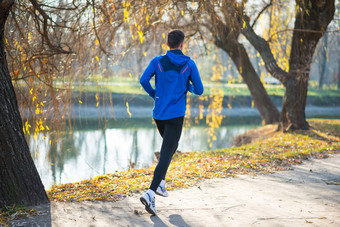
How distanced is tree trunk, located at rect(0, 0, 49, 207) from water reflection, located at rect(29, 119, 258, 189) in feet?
7.82

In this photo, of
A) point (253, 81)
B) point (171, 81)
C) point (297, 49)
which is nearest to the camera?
point (171, 81)

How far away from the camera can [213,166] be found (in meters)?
6.50

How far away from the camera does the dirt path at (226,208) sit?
374 centimetres

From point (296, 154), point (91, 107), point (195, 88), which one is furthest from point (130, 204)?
point (91, 107)

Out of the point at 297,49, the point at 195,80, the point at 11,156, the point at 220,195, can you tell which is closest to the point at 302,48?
the point at 297,49

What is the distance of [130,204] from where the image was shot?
436 centimetres

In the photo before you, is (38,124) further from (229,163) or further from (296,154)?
(296,154)

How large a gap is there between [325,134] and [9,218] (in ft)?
27.5

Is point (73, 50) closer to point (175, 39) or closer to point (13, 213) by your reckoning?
point (175, 39)

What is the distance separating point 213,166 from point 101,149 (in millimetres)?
6449

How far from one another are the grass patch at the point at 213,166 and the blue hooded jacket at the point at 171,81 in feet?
4.22

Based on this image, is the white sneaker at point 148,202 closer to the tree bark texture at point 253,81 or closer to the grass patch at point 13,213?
the grass patch at point 13,213

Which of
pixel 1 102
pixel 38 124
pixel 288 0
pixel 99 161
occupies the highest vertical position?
pixel 288 0

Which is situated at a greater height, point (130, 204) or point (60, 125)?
point (60, 125)
